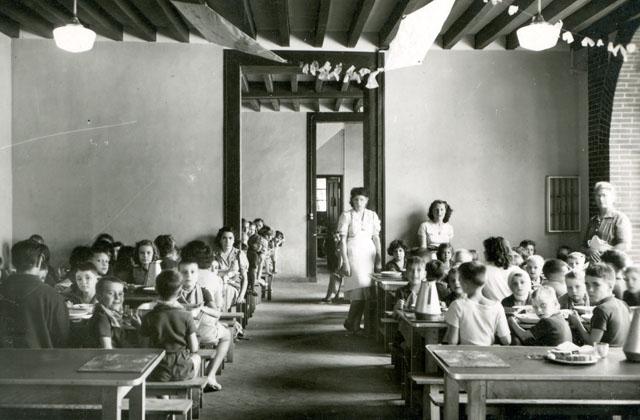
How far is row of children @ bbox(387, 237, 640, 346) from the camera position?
386 centimetres

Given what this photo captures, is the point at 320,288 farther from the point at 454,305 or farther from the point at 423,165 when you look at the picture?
the point at 454,305

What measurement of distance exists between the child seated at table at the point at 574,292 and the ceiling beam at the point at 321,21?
12.7 feet

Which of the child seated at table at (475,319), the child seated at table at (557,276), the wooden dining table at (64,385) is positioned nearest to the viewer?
the wooden dining table at (64,385)

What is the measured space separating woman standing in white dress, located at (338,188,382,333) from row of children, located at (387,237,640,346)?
1906 mm

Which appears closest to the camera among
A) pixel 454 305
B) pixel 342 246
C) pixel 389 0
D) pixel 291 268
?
pixel 454 305

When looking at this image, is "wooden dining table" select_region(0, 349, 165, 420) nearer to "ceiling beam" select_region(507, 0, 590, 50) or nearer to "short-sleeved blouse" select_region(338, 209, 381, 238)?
"short-sleeved blouse" select_region(338, 209, 381, 238)

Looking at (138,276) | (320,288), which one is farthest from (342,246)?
(320,288)

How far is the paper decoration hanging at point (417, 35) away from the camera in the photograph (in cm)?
740

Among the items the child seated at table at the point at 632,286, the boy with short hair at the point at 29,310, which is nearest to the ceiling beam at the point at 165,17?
the boy with short hair at the point at 29,310

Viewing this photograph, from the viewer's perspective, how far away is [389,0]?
7254mm

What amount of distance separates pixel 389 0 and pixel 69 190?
4.76m

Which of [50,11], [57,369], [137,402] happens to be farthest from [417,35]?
[57,369]

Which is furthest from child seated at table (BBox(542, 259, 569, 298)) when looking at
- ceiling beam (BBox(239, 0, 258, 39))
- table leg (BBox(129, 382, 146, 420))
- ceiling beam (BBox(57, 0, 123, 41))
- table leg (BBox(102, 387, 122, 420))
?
ceiling beam (BBox(57, 0, 123, 41))

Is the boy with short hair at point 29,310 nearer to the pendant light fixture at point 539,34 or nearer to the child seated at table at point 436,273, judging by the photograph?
the child seated at table at point 436,273
